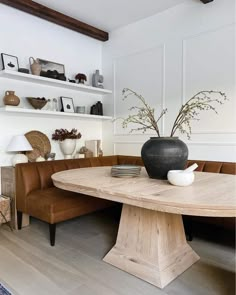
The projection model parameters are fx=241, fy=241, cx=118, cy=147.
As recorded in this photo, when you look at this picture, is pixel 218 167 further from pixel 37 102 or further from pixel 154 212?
pixel 37 102

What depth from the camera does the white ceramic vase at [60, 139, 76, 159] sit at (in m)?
3.38

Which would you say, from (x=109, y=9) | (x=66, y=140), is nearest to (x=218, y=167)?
(x=66, y=140)

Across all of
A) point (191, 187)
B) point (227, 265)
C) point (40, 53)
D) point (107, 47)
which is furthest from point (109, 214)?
point (107, 47)

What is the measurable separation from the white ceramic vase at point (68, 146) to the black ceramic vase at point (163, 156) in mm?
1856

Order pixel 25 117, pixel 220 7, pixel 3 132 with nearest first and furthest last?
pixel 220 7 → pixel 3 132 → pixel 25 117

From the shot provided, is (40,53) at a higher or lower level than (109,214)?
higher

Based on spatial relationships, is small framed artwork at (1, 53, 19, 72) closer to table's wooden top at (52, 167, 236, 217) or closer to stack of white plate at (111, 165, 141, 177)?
table's wooden top at (52, 167, 236, 217)

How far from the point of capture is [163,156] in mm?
1669

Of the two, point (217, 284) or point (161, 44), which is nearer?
point (217, 284)

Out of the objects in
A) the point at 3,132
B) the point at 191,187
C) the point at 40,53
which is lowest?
the point at 191,187

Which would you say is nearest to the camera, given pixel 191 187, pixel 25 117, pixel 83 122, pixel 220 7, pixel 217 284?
pixel 191 187

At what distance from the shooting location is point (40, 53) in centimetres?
332

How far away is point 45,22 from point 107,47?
1066 millimetres

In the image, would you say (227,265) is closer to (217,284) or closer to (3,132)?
(217,284)
